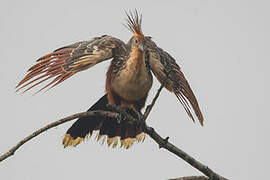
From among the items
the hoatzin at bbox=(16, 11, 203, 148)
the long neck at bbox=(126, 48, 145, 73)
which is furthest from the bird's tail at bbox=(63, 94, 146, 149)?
the long neck at bbox=(126, 48, 145, 73)

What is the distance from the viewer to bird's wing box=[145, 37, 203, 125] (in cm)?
456

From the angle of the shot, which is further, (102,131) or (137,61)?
(102,131)

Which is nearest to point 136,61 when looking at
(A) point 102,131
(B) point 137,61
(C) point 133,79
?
(B) point 137,61

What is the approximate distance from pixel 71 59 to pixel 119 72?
0.73 metres

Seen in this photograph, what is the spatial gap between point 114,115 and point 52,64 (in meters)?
0.86

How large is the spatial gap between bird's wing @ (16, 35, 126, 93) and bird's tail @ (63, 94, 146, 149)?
0.83m

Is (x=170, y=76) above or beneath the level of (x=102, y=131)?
above

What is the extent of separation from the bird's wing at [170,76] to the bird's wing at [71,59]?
398 millimetres

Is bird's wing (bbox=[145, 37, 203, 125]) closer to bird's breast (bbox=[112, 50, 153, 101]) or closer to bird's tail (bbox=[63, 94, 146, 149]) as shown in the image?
bird's breast (bbox=[112, 50, 153, 101])

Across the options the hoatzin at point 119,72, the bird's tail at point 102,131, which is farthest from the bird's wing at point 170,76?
the bird's tail at point 102,131

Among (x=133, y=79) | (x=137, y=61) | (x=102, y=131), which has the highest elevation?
(x=137, y=61)

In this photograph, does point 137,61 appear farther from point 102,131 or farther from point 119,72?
point 102,131

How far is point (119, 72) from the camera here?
191 inches

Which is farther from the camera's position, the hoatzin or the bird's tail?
the bird's tail
